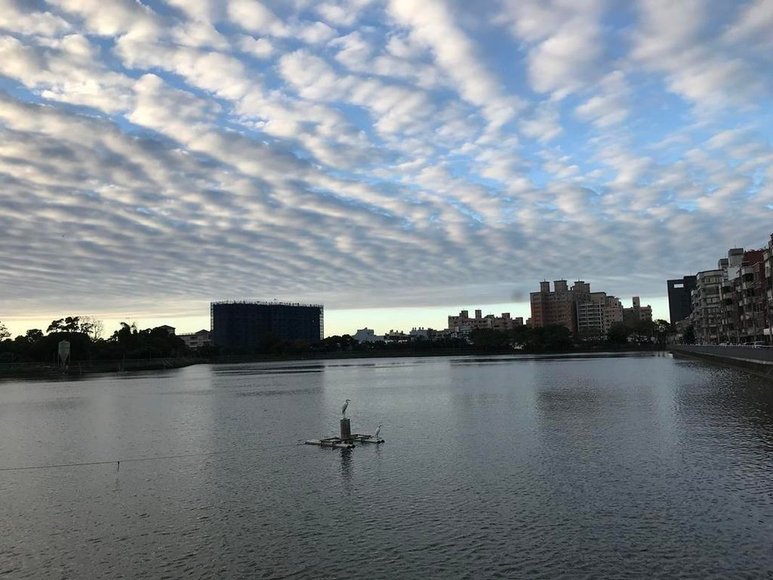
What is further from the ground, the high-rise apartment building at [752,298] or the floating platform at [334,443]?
the high-rise apartment building at [752,298]

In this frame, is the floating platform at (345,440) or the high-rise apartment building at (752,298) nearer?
the floating platform at (345,440)

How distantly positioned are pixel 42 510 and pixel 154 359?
5887 inches

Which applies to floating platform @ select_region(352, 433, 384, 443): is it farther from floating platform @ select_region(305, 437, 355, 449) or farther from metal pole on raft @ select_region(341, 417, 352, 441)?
floating platform @ select_region(305, 437, 355, 449)

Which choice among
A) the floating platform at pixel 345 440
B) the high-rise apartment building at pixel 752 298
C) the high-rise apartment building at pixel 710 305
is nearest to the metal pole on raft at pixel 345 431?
the floating platform at pixel 345 440

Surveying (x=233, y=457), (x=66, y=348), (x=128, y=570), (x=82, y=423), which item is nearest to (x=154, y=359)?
(x=66, y=348)

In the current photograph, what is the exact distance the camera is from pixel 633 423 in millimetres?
23344

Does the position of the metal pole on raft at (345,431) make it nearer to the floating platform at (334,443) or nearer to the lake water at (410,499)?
the floating platform at (334,443)

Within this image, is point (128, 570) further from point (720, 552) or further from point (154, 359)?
point (154, 359)

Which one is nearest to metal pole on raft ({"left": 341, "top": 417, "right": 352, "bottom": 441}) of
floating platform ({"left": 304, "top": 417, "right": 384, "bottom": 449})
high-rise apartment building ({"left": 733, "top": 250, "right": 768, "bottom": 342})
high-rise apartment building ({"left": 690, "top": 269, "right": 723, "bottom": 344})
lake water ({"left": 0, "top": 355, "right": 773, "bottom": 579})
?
floating platform ({"left": 304, "top": 417, "right": 384, "bottom": 449})

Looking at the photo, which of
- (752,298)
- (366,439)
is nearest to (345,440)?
(366,439)

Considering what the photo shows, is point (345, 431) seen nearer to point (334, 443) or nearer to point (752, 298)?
point (334, 443)

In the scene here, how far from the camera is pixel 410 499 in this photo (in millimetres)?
13289

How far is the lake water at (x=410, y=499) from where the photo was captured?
959cm

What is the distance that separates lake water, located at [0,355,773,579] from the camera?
31.4ft
